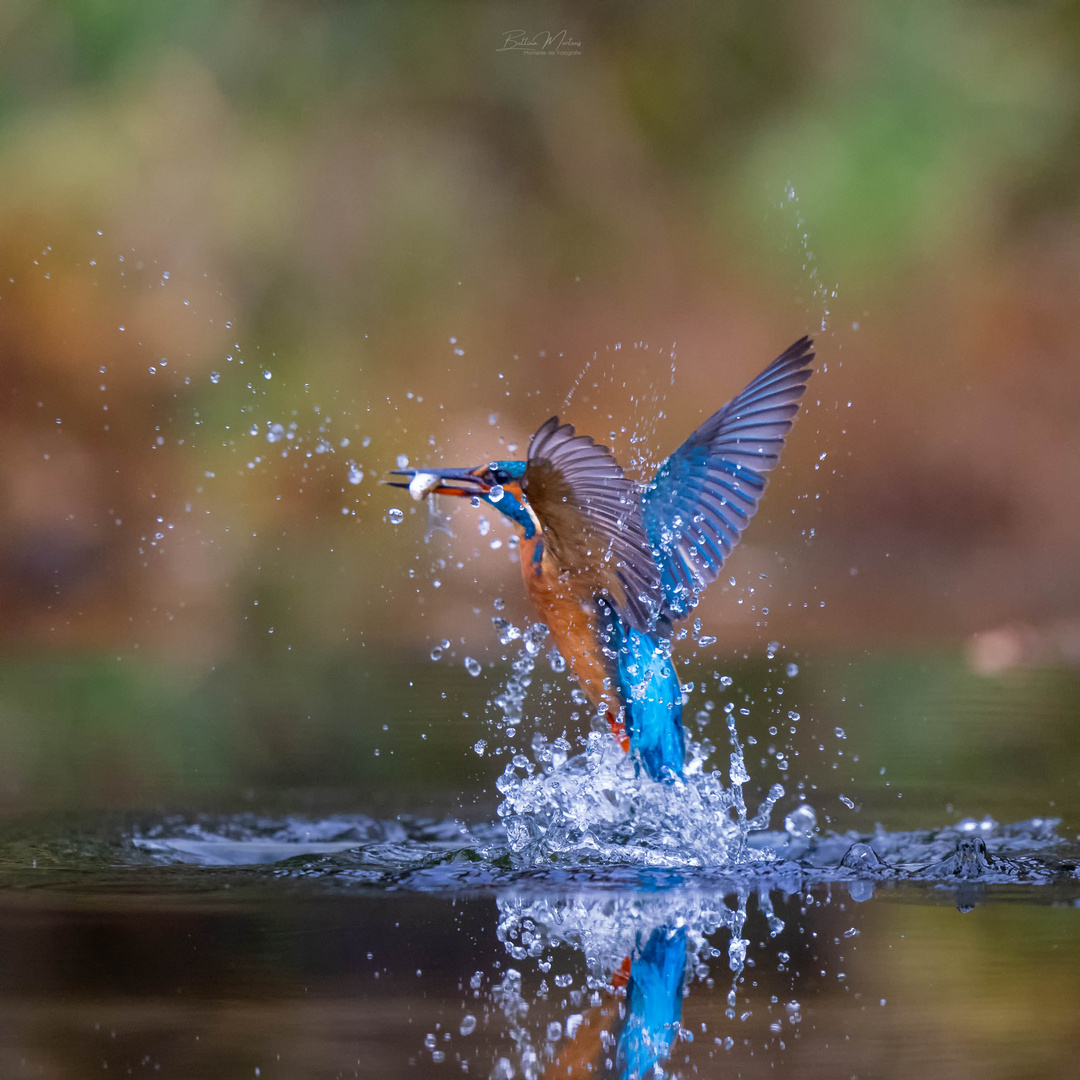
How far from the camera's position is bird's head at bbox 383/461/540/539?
2.91 m

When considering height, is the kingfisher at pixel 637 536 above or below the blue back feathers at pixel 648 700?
above

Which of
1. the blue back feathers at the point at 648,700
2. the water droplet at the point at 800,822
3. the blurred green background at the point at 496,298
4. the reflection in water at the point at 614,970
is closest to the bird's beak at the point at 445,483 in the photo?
the blue back feathers at the point at 648,700

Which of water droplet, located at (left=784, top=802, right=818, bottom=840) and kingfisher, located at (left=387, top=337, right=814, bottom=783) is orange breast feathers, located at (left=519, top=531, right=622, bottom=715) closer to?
kingfisher, located at (left=387, top=337, right=814, bottom=783)

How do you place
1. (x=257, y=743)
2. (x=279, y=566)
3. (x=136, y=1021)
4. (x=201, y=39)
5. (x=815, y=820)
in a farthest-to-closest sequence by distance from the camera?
(x=201, y=39) < (x=279, y=566) < (x=257, y=743) < (x=815, y=820) < (x=136, y=1021)

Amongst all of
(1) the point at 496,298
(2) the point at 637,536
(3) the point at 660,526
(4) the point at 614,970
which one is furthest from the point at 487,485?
(1) the point at 496,298

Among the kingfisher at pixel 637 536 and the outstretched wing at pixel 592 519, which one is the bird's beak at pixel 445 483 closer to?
the kingfisher at pixel 637 536

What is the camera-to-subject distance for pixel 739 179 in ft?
33.8

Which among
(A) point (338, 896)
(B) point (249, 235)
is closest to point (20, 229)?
(B) point (249, 235)

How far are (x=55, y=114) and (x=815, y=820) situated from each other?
26.2ft

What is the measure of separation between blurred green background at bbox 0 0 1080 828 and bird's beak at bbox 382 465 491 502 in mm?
5106

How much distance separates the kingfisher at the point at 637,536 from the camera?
2.94 m

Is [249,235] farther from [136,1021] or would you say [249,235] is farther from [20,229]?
[136,1021]

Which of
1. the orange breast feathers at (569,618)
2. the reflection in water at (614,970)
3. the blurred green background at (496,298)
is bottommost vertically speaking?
the reflection in water at (614,970)

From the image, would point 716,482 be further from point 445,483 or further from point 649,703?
point 445,483
